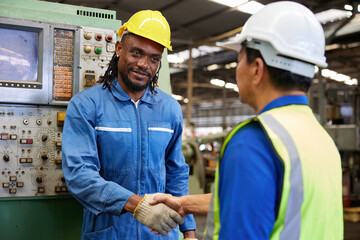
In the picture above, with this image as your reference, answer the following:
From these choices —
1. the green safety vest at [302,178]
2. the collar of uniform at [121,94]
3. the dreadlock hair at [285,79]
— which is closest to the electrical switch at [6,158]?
the collar of uniform at [121,94]

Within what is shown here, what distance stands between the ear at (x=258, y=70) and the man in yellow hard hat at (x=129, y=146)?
2.71ft

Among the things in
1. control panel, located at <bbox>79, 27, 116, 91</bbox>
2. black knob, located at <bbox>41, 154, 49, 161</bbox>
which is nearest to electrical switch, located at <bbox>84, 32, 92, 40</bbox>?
control panel, located at <bbox>79, 27, 116, 91</bbox>

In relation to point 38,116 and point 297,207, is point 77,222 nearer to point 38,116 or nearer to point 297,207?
point 38,116

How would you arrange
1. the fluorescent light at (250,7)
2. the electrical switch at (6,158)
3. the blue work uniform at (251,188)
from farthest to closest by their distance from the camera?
1. the fluorescent light at (250,7)
2. the electrical switch at (6,158)
3. the blue work uniform at (251,188)

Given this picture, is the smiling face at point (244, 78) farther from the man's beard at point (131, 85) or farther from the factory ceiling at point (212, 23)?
the factory ceiling at point (212, 23)

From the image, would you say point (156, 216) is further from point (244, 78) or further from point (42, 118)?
point (42, 118)

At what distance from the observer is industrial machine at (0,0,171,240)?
2018 millimetres

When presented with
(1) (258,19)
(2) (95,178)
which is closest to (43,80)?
(2) (95,178)

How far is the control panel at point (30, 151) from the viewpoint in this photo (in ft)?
6.61

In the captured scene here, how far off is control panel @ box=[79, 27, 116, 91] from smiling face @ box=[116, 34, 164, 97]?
30cm

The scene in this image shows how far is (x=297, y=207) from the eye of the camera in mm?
898

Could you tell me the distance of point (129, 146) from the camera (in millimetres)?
1795

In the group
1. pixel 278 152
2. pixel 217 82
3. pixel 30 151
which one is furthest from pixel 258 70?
pixel 217 82

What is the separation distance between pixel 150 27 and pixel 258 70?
988mm
